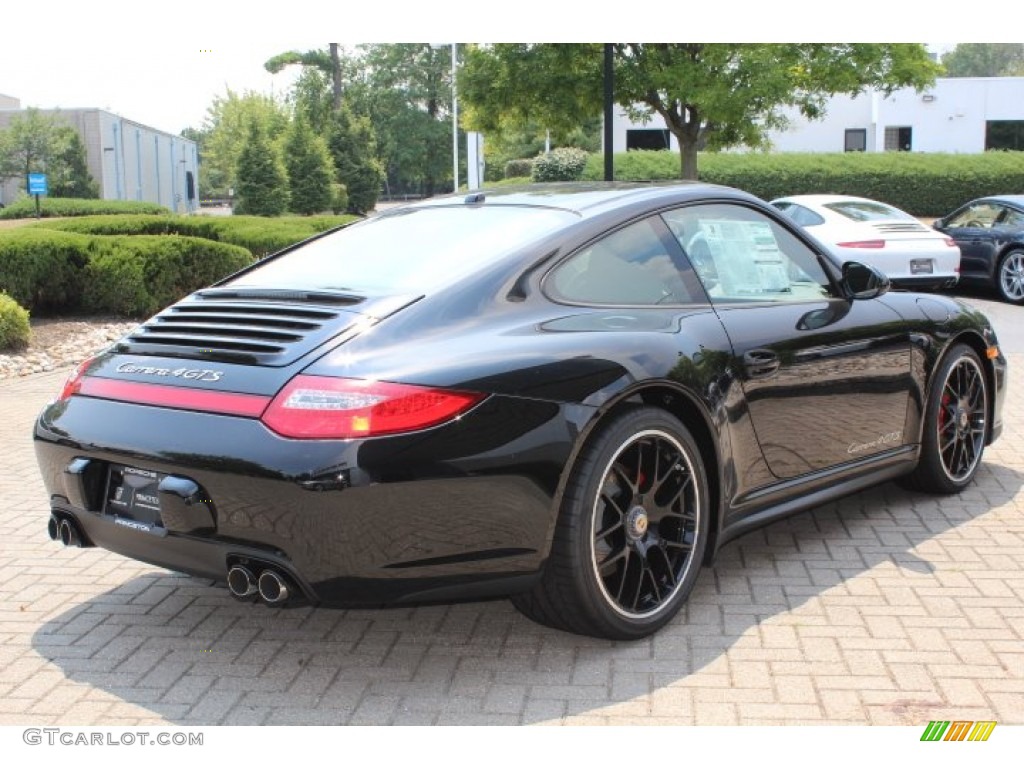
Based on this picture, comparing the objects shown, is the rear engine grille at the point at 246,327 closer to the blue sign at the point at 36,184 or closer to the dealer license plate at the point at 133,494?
the dealer license plate at the point at 133,494

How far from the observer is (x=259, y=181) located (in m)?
41.5

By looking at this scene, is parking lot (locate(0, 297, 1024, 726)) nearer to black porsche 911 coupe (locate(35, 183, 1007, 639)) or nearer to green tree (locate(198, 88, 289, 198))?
black porsche 911 coupe (locate(35, 183, 1007, 639))

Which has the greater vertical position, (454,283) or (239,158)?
(239,158)

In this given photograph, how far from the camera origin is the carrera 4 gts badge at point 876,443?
186 inches

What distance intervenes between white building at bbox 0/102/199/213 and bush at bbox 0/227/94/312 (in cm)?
4043

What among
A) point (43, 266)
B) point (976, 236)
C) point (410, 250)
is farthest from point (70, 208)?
point (410, 250)

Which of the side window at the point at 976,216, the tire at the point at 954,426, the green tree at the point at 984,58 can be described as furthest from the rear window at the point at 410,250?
the green tree at the point at 984,58

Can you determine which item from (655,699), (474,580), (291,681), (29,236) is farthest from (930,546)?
(29,236)

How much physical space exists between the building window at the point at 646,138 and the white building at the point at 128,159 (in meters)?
26.1

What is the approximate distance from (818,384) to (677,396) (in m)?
0.89

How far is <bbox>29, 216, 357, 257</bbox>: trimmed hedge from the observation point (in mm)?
18281

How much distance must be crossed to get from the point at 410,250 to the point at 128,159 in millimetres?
62274
